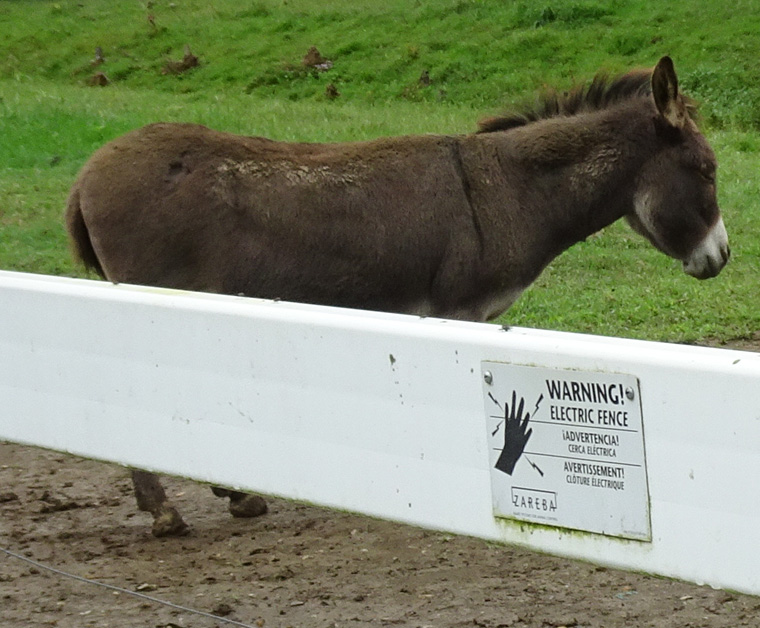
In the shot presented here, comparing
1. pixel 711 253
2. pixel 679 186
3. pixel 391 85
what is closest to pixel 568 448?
pixel 679 186

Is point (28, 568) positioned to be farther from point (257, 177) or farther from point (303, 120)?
point (303, 120)

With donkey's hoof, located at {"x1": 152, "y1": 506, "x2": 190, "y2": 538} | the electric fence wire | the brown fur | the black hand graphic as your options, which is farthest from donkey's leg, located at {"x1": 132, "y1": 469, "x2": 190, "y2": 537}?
the brown fur

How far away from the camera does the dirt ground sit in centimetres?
368

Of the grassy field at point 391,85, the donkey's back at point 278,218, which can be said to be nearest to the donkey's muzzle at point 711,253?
the grassy field at point 391,85

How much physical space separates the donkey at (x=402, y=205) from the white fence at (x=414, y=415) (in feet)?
4.59

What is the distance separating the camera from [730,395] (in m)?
2.30

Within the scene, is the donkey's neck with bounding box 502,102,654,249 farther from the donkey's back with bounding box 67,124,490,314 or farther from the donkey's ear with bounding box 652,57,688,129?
the donkey's back with bounding box 67,124,490,314

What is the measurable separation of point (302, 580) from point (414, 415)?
1458mm

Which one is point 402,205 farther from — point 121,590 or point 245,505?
point 121,590

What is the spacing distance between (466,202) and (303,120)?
422 inches

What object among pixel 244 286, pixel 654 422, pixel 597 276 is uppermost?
pixel 654 422

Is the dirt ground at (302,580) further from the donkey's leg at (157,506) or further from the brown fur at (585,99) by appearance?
the brown fur at (585,99)

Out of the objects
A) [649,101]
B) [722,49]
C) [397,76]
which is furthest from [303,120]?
[649,101]

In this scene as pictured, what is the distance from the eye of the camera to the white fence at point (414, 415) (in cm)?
239
